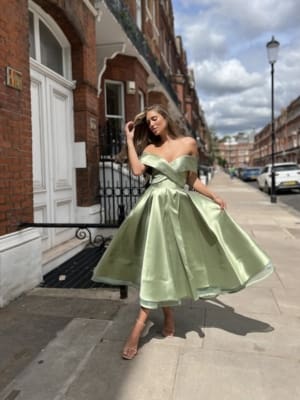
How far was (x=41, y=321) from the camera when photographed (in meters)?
3.34

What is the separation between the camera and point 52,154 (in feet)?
18.2

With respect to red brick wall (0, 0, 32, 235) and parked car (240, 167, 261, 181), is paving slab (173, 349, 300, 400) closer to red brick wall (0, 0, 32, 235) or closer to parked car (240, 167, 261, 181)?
red brick wall (0, 0, 32, 235)

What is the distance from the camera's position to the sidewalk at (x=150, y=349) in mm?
Result: 2291

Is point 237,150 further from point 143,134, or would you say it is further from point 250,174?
point 143,134

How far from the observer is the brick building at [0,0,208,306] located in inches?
151

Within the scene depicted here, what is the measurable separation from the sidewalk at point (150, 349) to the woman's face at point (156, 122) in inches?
66.3

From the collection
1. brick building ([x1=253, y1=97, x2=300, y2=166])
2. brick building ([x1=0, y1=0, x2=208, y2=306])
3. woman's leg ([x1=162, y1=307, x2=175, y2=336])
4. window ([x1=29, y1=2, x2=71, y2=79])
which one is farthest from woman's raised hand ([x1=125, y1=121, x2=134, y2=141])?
brick building ([x1=253, y1=97, x2=300, y2=166])

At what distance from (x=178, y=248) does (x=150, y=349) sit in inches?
31.9

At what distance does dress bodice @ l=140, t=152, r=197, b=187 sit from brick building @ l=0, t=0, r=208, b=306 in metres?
1.75

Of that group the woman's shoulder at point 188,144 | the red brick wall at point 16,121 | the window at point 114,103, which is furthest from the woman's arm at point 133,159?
the window at point 114,103

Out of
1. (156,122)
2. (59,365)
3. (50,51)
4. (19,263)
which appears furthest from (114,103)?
(59,365)

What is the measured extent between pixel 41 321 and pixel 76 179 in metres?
3.34

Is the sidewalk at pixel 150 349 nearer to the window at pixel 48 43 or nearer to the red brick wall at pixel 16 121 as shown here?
the red brick wall at pixel 16 121

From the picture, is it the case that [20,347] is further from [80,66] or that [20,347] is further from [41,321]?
[80,66]
